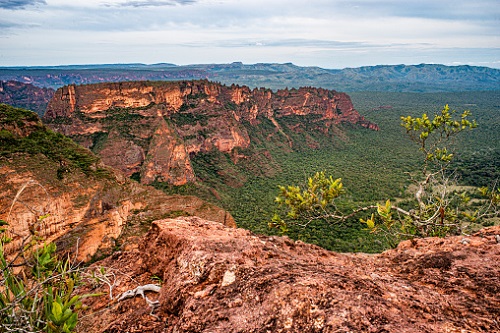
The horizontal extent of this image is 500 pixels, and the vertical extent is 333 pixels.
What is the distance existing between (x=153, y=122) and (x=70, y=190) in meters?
38.9

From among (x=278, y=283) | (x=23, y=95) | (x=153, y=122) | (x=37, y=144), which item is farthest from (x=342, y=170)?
(x=23, y=95)

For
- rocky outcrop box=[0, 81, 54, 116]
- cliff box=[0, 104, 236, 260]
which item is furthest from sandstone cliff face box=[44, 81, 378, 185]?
rocky outcrop box=[0, 81, 54, 116]

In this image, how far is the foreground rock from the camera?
264 centimetres

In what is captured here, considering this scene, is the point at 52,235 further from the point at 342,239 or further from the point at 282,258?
the point at 342,239

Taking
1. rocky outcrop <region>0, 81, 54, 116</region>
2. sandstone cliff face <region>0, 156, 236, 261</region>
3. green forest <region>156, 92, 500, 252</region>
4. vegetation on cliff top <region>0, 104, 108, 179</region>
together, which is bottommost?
green forest <region>156, 92, 500, 252</region>

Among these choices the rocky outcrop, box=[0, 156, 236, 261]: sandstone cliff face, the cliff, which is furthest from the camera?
the rocky outcrop

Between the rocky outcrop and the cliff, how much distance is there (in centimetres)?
11583

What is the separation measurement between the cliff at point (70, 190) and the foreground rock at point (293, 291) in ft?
42.3

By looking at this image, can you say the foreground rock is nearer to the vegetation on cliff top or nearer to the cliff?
the cliff

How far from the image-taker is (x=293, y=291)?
287 cm

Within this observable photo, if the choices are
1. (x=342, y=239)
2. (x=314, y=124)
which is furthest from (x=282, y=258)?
(x=314, y=124)

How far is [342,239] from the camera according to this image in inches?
1259

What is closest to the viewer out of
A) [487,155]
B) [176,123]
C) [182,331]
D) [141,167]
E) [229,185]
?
[182,331]

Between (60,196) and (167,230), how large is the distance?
15781 millimetres
